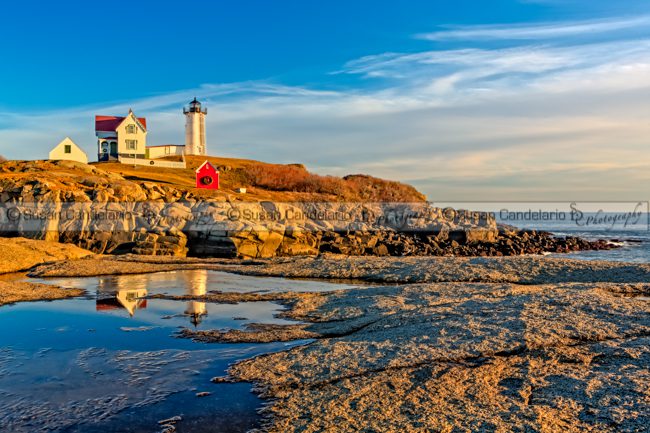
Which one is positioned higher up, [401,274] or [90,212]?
[90,212]

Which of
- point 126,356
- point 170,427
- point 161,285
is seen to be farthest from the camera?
A: point 161,285

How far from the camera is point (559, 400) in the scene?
21.2 feet

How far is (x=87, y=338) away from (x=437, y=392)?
22.6 ft

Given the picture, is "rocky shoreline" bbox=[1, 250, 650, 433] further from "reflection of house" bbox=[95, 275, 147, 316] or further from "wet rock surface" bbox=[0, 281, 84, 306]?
"wet rock surface" bbox=[0, 281, 84, 306]

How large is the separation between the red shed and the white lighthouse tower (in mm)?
33130

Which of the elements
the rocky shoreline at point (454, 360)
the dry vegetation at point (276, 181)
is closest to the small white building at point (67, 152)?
the dry vegetation at point (276, 181)

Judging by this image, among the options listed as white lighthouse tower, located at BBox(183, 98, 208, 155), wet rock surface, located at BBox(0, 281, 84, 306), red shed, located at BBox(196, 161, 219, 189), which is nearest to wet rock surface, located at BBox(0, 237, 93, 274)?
wet rock surface, located at BBox(0, 281, 84, 306)

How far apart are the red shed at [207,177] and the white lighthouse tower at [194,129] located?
33.1 meters

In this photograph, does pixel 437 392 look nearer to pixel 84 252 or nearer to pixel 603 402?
pixel 603 402

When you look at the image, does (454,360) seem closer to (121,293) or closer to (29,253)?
(121,293)

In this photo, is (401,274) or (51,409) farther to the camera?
(401,274)

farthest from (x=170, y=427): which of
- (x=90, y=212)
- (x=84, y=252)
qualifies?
(x=90, y=212)

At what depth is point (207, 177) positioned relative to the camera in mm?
52531

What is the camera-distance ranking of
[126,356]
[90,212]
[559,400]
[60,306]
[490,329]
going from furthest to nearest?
[90,212] → [60,306] → [490,329] → [126,356] → [559,400]
